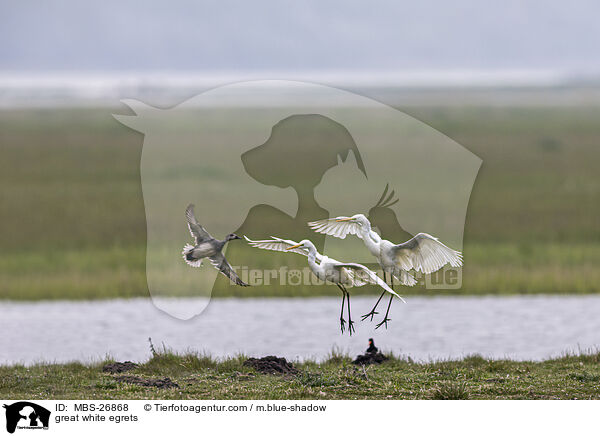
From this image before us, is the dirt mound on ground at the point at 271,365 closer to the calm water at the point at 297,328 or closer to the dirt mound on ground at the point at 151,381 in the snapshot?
the dirt mound on ground at the point at 151,381

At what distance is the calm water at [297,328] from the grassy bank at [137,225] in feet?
2.65

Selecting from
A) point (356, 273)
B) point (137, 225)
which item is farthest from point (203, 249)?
point (137, 225)

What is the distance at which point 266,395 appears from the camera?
10102mm

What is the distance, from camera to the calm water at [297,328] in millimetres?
14586

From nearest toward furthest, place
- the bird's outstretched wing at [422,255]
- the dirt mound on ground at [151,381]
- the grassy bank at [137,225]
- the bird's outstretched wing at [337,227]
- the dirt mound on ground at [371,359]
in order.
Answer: the bird's outstretched wing at [422,255], the bird's outstretched wing at [337,227], the dirt mound on ground at [151,381], the dirt mound on ground at [371,359], the grassy bank at [137,225]

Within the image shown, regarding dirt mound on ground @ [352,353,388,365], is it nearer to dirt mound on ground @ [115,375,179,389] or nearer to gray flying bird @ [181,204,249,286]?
dirt mound on ground @ [115,375,179,389]

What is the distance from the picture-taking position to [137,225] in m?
25.9

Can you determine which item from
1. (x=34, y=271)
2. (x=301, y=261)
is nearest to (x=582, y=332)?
(x=301, y=261)

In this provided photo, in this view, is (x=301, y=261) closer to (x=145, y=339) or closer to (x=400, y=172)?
(x=145, y=339)

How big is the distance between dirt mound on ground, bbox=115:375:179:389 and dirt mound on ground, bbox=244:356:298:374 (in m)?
1.14

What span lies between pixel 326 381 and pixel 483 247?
13481 millimetres
